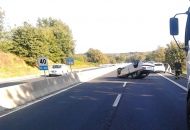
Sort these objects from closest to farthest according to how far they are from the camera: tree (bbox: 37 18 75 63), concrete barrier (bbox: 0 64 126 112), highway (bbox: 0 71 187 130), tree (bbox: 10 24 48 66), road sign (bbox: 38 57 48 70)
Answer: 1. highway (bbox: 0 71 187 130)
2. concrete barrier (bbox: 0 64 126 112)
3. road sign (bbox: 38 57 48 70)
4. tree (bbox: 10 24 48 66)
5. tree (bbox: 37 18 75 63)

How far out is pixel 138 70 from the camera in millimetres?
26359

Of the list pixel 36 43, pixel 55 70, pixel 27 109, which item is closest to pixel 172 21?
pixel 27 109

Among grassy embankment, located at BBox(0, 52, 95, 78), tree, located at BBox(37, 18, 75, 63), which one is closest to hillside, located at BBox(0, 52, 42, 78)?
grassy embankment, located at BBox(0, 52, 95, 78)

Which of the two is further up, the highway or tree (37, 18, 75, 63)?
tree (37, 18, 75, 63)

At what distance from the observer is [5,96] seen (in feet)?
34.4

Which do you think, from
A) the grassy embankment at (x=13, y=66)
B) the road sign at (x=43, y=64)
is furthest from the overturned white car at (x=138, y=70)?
the grassy embankment at (x=13, y=66)

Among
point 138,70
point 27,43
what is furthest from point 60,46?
point 138,70

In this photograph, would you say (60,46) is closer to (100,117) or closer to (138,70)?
(138,70)

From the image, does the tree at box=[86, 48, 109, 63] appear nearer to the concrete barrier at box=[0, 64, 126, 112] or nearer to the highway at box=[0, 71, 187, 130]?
the concrete barrier at box=[0, 64, 126, 112]

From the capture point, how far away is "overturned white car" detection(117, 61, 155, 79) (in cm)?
2573

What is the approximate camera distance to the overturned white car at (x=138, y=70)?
2573 centimetres

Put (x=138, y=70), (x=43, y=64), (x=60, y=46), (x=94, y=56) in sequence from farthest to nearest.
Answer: (x=94, y=56) → (x=60, y=46) → (x=138, y=70) → (x=43, y=64)

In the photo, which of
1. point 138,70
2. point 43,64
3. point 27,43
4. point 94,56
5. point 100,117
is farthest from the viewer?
point 94,56

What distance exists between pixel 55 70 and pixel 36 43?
16.0 m
